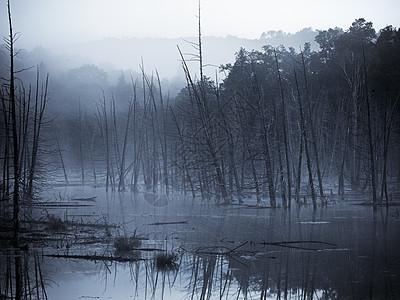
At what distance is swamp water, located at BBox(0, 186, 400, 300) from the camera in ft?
25.8

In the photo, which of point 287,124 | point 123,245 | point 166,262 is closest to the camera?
point 166,262

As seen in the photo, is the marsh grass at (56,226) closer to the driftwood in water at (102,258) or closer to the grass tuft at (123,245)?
the grass tuft at (123,245)

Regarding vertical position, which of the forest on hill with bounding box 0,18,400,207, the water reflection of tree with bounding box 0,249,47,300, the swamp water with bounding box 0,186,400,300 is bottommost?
the swamp water with bounding box 0,186,400,300

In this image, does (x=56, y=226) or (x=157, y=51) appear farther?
(x=157, y=51)

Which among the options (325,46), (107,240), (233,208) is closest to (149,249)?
(107,240)

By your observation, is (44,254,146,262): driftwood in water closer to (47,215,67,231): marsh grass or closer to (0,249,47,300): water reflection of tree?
(0,249,47,300): water reflection of tree

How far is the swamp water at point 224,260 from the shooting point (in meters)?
7.85

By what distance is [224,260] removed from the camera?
10.1 meters

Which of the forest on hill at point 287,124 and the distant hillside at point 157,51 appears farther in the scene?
the distant hillside at point 157,51

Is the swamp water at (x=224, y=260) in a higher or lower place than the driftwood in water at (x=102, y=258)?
lower

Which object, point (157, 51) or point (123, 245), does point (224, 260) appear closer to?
point (123, 245)

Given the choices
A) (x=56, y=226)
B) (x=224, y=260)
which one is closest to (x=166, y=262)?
(x=224, y=260)

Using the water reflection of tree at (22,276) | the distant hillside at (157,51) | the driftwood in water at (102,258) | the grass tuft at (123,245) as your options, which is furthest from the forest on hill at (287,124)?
the distant hillside at (157,51)

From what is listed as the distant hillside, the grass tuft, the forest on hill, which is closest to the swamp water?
the grass tuft
